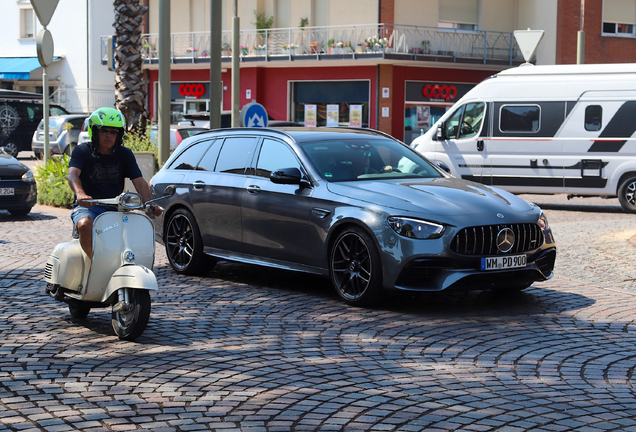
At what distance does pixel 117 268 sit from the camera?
250 inches

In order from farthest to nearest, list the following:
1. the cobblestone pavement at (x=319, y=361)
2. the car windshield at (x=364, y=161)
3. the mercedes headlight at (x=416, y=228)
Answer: the car windshield at (x=364, y=161) < the mercedes headlight at (x=416, y=228) < the cobblestone pavement at (x=319, y=361)

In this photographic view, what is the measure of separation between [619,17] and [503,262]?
30031 mm

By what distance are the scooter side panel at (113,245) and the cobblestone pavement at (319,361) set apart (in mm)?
434

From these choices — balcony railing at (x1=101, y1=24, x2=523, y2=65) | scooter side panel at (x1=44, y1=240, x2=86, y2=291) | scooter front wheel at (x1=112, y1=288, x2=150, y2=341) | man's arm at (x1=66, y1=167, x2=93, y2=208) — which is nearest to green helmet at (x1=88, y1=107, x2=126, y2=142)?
man's arm at (x1=66, y1=167, x2=93, y2=208)

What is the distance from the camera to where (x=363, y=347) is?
6.00 metres

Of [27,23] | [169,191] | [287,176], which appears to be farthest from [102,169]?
[27,23]

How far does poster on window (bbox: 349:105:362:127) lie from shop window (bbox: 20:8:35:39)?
74.2 feet

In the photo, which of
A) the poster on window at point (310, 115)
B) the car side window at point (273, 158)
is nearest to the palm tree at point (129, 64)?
the car side window at point (273, 158)

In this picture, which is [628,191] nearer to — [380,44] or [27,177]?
[27,177]

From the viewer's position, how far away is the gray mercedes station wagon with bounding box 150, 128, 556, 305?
7121 millimetres

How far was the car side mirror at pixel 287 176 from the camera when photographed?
7.94 metres

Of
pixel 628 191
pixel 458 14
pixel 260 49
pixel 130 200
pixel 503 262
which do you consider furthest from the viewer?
pixel 260 49

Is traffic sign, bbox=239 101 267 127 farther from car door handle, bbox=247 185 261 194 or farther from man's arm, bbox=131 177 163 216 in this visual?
man's arm, bbox=131 177 163 216

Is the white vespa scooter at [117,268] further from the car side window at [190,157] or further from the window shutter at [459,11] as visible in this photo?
the window shutter at [459,11]
